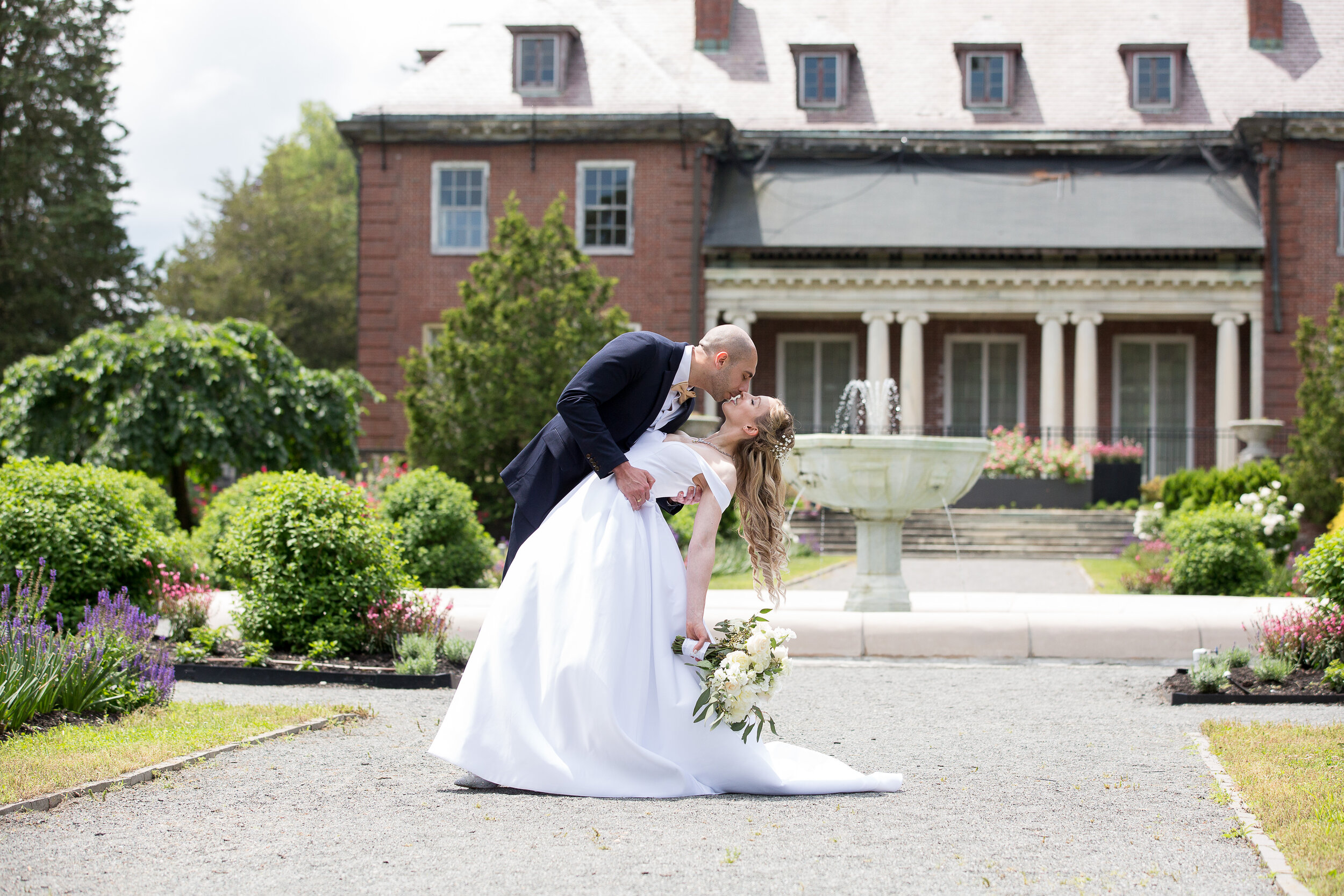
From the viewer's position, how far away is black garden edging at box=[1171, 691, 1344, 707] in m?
6.84

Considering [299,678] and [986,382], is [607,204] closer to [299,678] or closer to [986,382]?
[986,382]

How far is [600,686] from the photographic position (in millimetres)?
4523

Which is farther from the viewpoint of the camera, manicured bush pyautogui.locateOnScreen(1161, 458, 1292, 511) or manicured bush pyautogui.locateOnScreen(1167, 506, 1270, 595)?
manicured bush pyautogui.locateOnScreen(1161, 458, 1292, 511)

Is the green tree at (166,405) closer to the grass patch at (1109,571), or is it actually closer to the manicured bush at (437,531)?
the manicured bush at (437,531)

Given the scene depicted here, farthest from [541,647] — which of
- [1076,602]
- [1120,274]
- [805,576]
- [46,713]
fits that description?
[1120,274]

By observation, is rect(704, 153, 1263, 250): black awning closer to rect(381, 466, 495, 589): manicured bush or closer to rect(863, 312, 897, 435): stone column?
rect(863, 312, 897, 435): stone column

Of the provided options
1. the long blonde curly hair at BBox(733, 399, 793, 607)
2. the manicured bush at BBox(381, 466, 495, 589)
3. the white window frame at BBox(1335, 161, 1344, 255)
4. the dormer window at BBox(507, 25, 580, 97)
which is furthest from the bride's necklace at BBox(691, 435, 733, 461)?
the white window frame at BBox(1335, 161, 1344, 255)

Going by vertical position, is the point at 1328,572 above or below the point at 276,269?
below

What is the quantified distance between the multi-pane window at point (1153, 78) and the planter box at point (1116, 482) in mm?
8267

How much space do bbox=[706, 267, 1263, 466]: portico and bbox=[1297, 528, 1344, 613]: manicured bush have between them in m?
15.8

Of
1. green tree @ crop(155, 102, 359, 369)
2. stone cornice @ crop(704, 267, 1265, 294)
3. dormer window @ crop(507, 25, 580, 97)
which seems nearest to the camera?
stone cornice @ crop(704, 267, 1265, 294)

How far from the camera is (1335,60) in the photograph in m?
24.5

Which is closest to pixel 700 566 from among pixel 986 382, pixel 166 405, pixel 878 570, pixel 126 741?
pixel 126 741

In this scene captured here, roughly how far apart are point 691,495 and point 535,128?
64.8 ft
